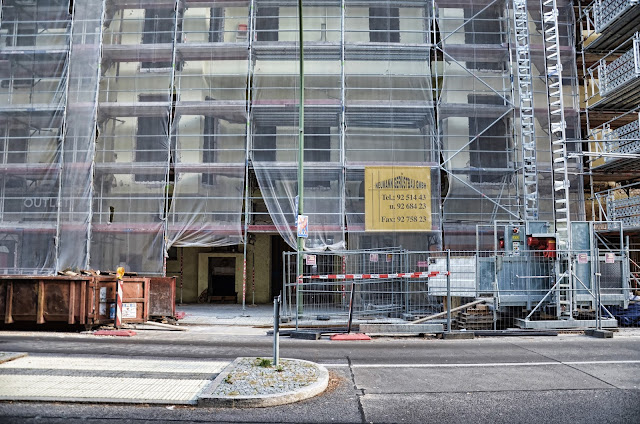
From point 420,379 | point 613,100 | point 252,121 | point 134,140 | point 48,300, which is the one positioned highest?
point 613,100

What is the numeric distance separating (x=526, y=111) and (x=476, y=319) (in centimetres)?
948

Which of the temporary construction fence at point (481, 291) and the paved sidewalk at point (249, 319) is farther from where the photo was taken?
the paved sidewalk at point (249, 319)

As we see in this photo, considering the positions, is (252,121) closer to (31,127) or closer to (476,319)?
(31,127)

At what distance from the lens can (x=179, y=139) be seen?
67.3 ft

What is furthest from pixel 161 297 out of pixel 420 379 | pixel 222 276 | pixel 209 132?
pixel 420 379

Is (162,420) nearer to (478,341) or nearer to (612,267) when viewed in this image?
(478,341)

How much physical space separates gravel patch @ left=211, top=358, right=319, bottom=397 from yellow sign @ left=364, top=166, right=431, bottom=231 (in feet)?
39.6

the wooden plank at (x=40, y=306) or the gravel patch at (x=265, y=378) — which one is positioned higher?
the wooden plank at (x=40, y=306)

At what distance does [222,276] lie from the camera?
25172 millimetres

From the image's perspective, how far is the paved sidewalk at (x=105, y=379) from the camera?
6.07 metres

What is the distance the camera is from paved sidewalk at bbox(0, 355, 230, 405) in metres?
6.07

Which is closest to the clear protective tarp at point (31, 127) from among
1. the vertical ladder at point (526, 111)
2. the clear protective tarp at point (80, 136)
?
the clear protective tarp at point (80, 136)

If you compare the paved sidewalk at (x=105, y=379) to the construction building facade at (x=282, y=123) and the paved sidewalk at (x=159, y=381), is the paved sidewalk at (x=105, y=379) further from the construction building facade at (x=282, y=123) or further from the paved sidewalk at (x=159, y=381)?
the construction building facade at (x=282, y=123)

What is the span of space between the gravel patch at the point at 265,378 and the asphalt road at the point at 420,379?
1.13 ft
